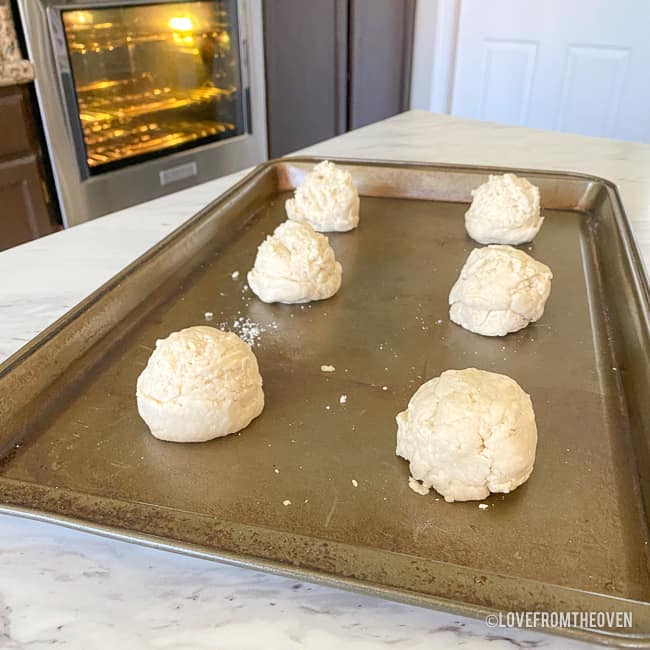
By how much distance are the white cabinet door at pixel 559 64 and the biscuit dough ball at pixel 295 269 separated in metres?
2.39

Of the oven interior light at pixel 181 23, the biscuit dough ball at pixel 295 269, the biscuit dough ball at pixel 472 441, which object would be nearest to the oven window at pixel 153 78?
the oven interior light at pixel 181 23

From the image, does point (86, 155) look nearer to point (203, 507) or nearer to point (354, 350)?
point (354, 350)

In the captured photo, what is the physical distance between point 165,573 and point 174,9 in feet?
6.52

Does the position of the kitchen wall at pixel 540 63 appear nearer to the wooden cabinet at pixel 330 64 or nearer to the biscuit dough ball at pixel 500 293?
the wooden cabinet at pixel 330 64

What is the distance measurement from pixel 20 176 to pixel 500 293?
1.43 meters

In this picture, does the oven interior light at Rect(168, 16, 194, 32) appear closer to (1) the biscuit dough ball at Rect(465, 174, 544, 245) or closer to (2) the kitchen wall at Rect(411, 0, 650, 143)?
(1) the biscuit dough ball at Rect(465, 174, 544, 245)

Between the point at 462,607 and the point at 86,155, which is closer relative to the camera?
the point at 462,607

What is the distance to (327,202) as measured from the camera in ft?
4.00

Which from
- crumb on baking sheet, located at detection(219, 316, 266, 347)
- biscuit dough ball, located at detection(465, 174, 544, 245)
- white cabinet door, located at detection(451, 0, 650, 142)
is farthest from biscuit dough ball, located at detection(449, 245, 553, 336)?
white cabinet door, located at detection(451, 0, 650, 142)

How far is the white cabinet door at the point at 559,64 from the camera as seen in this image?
9.05 feet

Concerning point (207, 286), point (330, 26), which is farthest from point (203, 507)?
point (330, 26)

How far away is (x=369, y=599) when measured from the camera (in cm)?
53

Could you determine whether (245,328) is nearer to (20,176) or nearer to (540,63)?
(20,176)

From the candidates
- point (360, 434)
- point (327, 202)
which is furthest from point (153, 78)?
point (360, 434)
